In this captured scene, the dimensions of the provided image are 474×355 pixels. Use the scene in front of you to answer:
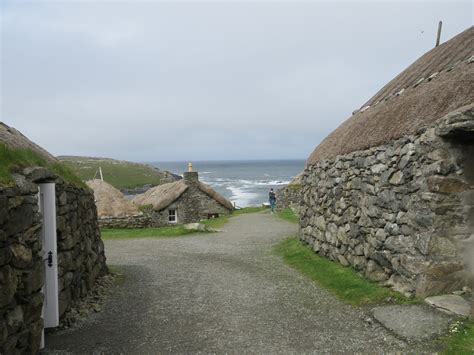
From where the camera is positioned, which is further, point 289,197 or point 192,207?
point 289,197

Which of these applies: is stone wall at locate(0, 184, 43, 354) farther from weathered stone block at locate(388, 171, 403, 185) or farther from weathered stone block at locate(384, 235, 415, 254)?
weathered stone block at locate(388, 171, 403, 185)

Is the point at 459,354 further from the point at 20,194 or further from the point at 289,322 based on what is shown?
the point at 20,194

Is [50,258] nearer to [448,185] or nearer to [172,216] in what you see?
[448,185]

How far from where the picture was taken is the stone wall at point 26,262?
15.3ft

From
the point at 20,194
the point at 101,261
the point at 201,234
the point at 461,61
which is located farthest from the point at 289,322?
the point at 201,234

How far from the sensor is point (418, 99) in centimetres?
885

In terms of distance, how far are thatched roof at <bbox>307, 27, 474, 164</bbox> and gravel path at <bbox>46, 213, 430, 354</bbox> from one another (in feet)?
11.5

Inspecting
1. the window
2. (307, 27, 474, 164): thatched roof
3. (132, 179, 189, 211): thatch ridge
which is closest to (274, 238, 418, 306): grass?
(307, 27, 474, 164): thatched roof

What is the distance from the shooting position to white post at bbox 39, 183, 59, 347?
20.7 ft

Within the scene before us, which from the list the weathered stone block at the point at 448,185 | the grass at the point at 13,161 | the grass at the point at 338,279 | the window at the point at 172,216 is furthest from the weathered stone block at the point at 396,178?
the window at the point at 172,216

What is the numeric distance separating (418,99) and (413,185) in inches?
84.6

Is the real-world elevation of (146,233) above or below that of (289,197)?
below

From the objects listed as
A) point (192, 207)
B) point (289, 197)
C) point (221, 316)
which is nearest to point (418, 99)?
point (221, 316)

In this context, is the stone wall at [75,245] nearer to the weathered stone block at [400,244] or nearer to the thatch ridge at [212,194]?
the weathered stone block at [400,244]
